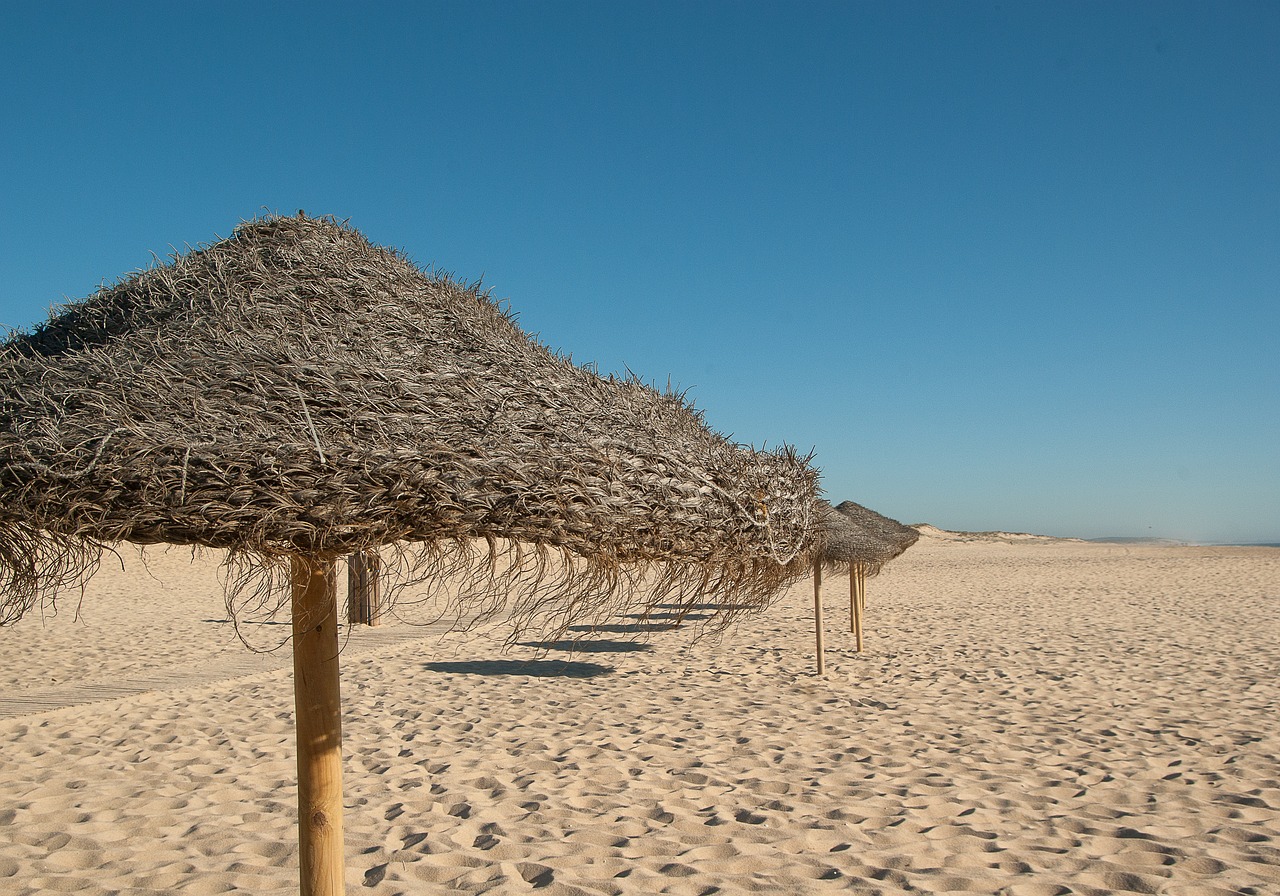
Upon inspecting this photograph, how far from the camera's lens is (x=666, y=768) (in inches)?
245

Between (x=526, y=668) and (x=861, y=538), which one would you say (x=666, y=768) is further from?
(x=861, y=538)

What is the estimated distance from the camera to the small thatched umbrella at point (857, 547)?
11406mm

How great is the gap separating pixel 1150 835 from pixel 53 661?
11539 millimetres

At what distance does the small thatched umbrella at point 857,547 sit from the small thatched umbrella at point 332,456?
721 centimetres

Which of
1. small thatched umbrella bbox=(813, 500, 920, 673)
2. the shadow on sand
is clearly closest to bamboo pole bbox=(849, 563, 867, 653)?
small thatched umbrella bbox=(813, 500, 920, 673)

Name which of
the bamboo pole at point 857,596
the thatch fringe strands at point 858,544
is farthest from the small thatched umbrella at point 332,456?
the bamboo pole at point 857,596

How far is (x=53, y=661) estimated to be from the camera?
10.5m

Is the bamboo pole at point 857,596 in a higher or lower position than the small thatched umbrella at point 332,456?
lower

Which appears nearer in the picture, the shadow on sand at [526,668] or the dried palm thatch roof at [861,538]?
the shadow on sand at [526,668]

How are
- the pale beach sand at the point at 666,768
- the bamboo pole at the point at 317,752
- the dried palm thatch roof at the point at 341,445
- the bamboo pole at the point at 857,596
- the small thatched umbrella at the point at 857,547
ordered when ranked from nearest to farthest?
1. the dried palm thatch roof at the point at 341,445
2. the bamboo pole at the point at 317,752
3. the pale beach sand at the point at 666,768
4. the small thatched umbrella at the point at 857,547
5. the bamboo pole at the point at 857,596

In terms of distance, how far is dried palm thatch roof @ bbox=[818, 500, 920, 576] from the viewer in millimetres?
11484

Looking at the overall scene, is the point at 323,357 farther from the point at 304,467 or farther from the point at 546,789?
the point at 546,789

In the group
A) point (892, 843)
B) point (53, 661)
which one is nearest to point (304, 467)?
point (892, 843)

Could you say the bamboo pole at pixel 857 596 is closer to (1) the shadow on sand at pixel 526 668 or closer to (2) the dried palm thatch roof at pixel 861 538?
(2) the dried palm thatch roof at pixel 861 538
